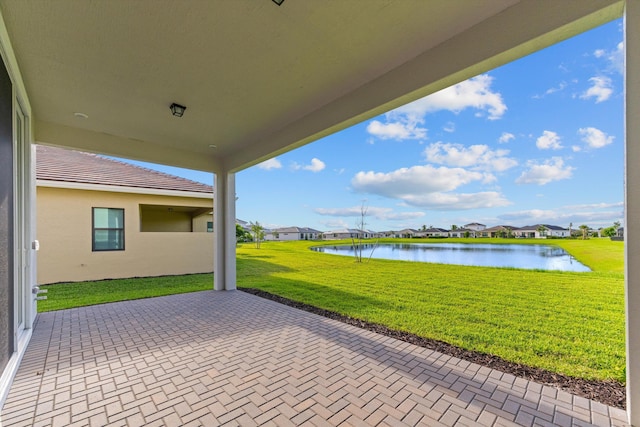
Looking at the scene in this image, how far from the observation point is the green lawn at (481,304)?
3.25m

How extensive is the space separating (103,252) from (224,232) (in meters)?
4.25

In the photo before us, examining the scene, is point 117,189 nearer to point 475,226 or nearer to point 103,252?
point 103,252

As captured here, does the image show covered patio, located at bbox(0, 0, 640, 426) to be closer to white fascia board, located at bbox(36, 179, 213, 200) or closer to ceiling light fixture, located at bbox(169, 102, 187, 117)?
ceiling light fixture, located at bbox(169, 102, 187, 117)

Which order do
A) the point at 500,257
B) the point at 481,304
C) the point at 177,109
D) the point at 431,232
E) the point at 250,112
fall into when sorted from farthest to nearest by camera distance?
1. the point at 431,232
2. the point at 500,257
3. the point at 481,304
4. the point at 250,112
5. the point at 177,109

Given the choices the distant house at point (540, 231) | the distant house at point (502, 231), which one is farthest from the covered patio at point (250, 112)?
the distant house at point (502, 231)

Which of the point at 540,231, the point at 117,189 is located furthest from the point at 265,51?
the point at 540,231

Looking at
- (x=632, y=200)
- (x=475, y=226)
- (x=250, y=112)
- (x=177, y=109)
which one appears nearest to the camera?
(x=632, y=200)

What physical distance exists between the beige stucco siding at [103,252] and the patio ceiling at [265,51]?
4399mm

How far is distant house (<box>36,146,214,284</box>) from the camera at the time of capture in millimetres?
7402

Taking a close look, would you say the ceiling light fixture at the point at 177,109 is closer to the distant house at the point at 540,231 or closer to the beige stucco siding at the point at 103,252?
the beige stucco siding at the point at 103,252

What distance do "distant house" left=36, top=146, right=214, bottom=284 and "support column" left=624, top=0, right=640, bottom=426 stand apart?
32.8 ft

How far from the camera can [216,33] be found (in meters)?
2.42

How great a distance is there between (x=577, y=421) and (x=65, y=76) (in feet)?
19.3

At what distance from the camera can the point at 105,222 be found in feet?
26.9
